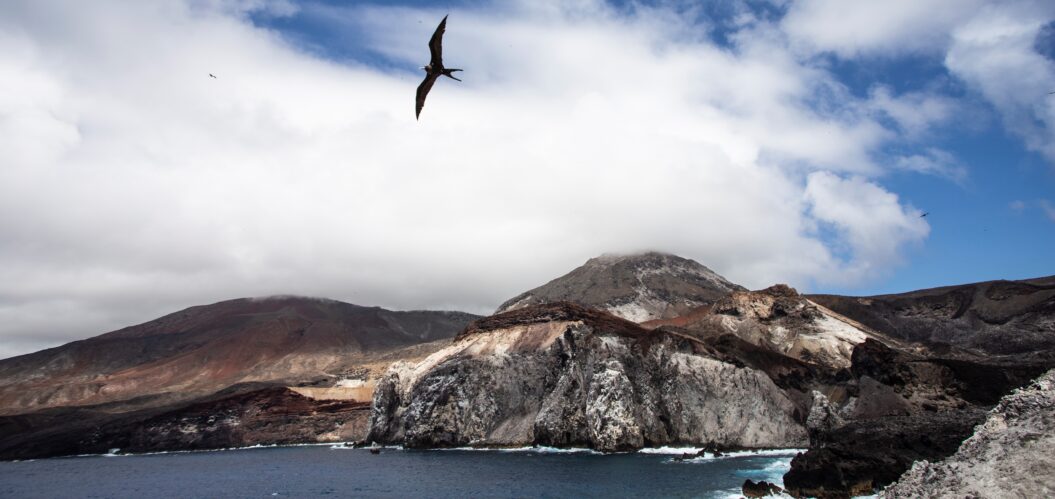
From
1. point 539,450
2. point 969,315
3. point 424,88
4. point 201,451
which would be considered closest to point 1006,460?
point 424,88

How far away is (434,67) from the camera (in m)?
18.2

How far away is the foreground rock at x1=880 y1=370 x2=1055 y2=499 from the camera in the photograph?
64.3ft

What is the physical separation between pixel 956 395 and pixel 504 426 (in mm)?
56181

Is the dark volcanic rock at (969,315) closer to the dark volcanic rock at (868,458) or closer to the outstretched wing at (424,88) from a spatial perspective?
the dark volcanic rock at (868,458)

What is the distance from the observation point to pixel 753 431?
8375 centimetres

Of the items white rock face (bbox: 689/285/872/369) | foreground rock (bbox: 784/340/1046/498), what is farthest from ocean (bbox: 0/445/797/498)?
white rock face (bbox: 689/285/872/369)

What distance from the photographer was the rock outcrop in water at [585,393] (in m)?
83.7

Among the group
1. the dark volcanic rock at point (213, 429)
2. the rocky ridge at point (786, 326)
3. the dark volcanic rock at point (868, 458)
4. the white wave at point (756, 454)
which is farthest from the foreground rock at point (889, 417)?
the dark volcanic rock at point (213, 429)

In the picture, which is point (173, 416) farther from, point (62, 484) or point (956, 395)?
point (956, 395)

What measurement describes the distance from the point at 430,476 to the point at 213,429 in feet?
326

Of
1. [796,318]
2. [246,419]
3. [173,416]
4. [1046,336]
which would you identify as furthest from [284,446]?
[1046,336]

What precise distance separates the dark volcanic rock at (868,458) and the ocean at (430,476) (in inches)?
215

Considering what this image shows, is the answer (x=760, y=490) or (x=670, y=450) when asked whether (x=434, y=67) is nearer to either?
(x=760, y=490)

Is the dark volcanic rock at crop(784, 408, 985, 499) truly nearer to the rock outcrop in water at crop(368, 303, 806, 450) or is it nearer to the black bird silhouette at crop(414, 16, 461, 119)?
the black bird silhouette at crop(414, 16, 461, 119)
